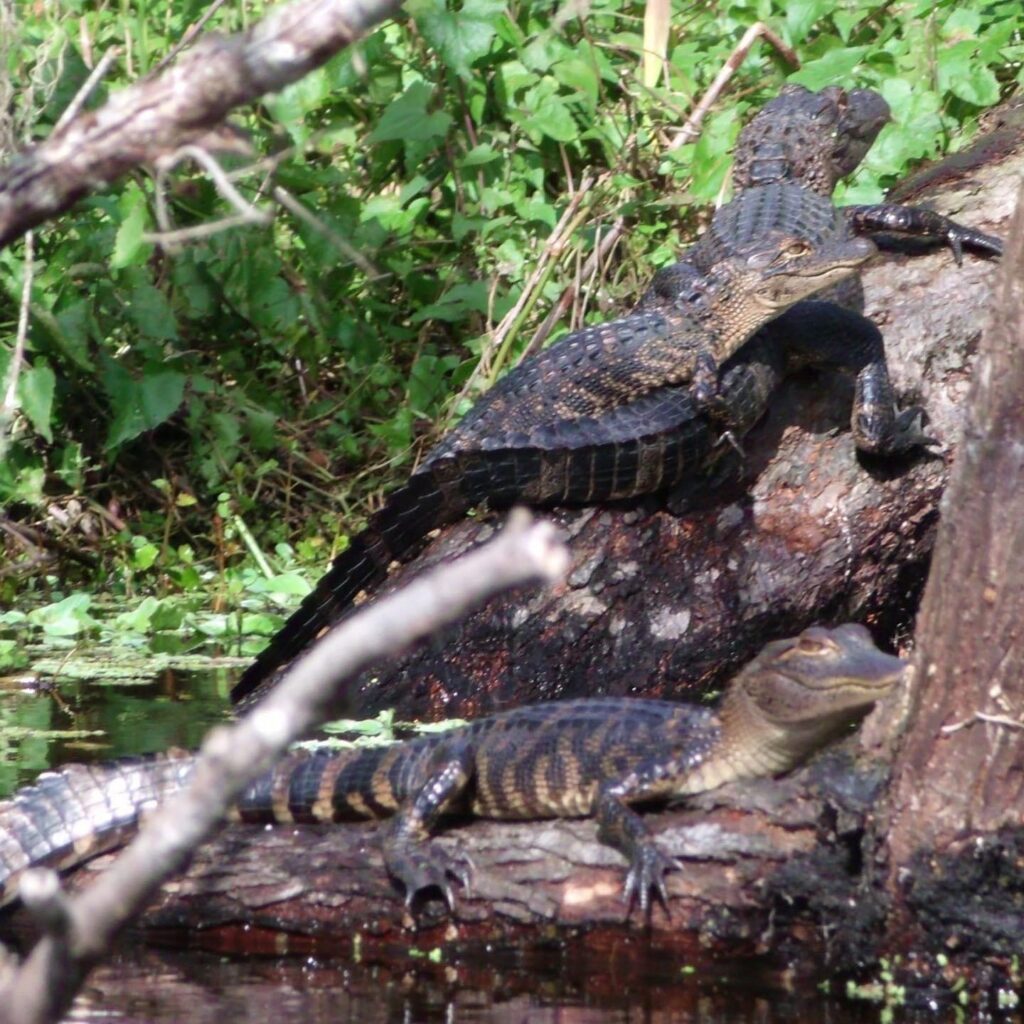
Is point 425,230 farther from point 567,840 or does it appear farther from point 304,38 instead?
point 304,38

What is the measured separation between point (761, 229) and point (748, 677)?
2798 mm

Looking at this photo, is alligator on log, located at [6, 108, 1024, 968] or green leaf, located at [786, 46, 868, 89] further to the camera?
green leaf, located at [786, 46, 868, 89]

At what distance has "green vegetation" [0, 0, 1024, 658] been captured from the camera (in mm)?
7250

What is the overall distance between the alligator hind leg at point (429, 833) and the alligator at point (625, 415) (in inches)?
68.3

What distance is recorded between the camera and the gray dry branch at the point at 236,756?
64.7 inches

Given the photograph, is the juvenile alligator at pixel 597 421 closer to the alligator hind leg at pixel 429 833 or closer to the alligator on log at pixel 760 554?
the alligator on log at pixel 760 554

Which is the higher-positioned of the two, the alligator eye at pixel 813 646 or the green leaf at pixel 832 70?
the green leaf at pixel 832 70

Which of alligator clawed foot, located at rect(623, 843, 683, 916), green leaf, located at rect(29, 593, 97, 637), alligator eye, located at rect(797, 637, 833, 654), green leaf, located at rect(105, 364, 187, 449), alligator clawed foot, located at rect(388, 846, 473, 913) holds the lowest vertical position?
green leaf, located at rect(29, 593, 97, 637)

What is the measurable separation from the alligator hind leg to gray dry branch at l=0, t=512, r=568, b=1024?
1.87 m

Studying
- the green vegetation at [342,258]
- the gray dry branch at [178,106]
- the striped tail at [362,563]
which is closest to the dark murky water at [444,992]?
the gray dry branch at [178,106]

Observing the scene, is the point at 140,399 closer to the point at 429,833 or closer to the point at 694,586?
the point at 694,586

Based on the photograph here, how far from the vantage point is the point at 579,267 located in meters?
7.84

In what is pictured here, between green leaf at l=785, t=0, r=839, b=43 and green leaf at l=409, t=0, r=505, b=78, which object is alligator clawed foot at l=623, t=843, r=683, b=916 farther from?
green leaf at l=785, t=0, r=839, b=43

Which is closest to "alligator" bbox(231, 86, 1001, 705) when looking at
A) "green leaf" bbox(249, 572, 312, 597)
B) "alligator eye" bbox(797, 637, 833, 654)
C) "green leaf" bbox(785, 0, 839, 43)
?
"green leaf" bbox(249, 572, 312, 597)
